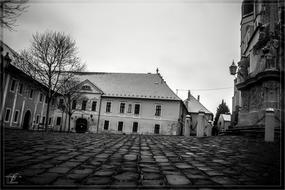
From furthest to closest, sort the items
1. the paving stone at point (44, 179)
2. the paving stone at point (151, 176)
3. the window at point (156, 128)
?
the window at point (156, 128)
the paving stone at point (151, 176)
the paving stone at point (44, 179)

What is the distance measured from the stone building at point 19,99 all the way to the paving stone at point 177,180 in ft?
70.9

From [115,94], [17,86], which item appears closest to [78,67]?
[17,86]

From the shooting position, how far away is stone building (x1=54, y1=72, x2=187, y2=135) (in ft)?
114

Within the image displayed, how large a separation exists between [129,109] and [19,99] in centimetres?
1664

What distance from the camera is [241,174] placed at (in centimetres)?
329

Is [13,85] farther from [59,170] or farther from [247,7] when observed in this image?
[247,7]

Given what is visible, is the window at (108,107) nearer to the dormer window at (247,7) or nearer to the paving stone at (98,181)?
the dormer window at (247,7)

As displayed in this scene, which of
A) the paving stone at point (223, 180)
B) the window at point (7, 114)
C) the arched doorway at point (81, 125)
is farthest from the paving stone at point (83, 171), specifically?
the arched doorway at point (81, 125)

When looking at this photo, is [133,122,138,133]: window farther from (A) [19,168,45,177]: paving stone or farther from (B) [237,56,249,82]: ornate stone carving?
(A) [19,168,45,177]: paving stone

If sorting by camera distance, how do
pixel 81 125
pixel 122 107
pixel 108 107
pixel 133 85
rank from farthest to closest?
pixel 133 85 < pixel 81 125 < pixel 108 107 < pixel 122 107

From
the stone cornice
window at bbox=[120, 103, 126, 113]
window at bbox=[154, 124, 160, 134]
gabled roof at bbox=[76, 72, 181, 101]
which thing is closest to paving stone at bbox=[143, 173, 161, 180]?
the stone cornice

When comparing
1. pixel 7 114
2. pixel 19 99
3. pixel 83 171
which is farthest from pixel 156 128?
pixel 83 171

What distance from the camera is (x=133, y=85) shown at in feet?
127

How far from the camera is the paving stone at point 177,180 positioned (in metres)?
2.75
